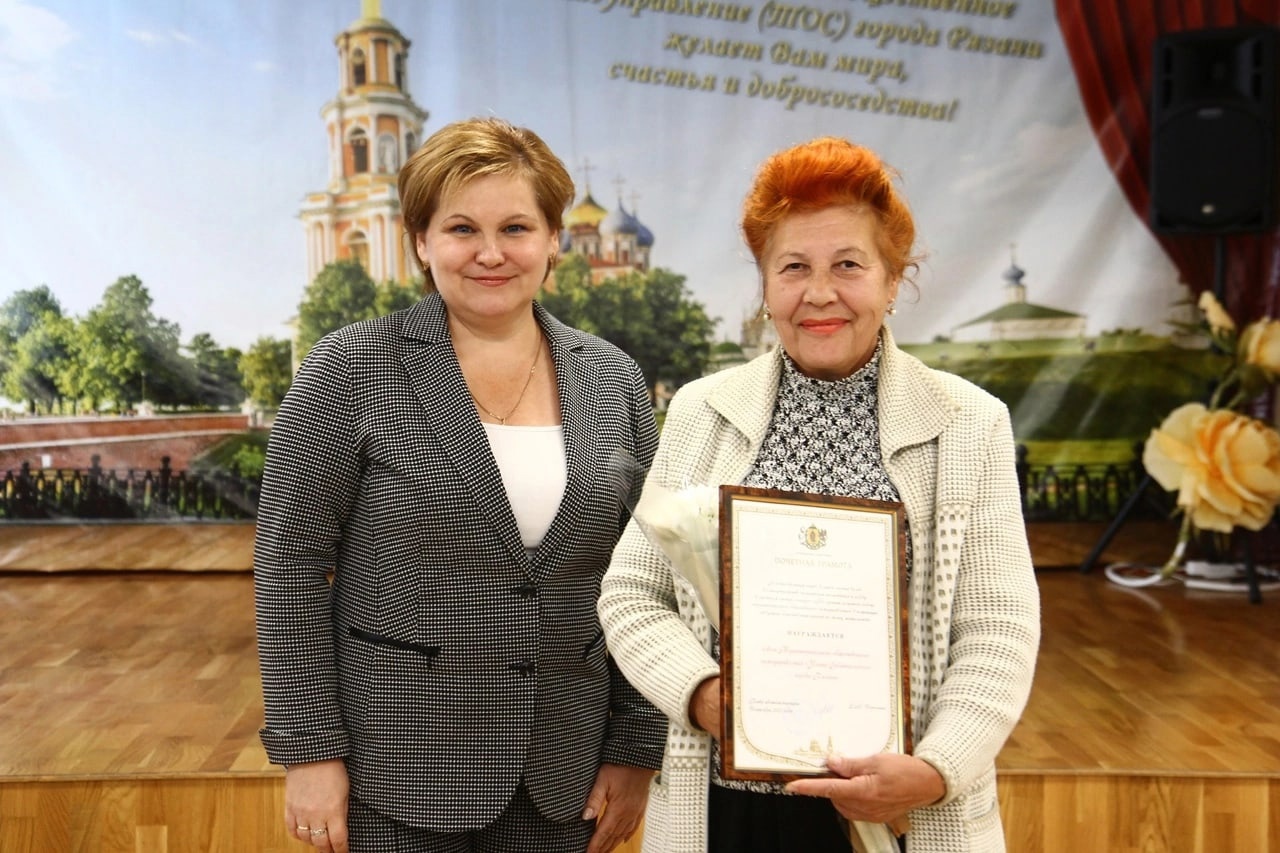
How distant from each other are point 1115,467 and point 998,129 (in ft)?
4.64

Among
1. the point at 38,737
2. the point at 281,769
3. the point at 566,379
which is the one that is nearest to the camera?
the point at 566,379

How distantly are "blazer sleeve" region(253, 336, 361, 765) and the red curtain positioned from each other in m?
4.21

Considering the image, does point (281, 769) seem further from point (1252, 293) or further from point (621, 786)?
point (1252, 293)

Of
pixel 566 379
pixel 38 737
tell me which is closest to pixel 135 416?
pixel 38 737

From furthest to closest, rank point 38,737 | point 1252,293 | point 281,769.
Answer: point 1252,293, point 38,737, point 281,769

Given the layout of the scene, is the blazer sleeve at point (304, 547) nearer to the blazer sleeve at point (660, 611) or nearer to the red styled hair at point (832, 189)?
the blazer sleeve at point (660, 611)

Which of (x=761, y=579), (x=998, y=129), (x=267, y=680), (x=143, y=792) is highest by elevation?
(x=998, y=129)

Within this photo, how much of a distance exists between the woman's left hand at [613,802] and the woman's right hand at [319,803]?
1.08 feet

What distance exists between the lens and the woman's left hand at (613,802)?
5.87 feet

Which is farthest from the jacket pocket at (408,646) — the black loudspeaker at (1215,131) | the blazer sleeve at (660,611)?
the black loudspeaker at (1215,131)

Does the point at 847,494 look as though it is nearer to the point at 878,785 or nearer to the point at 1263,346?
the point at 878,785

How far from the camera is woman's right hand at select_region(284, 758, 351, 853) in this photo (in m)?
1.66

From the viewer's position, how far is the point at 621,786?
181cm

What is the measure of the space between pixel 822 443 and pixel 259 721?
1.93 meters
